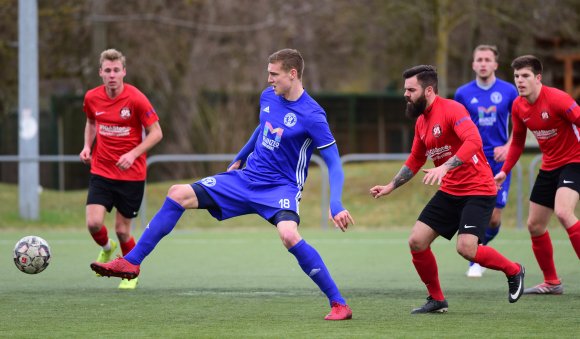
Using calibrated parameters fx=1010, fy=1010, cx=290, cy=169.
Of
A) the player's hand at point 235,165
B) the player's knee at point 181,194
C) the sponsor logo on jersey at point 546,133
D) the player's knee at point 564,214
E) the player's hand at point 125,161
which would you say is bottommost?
the player's knee at point 564,214

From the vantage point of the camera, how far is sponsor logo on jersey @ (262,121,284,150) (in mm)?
7691

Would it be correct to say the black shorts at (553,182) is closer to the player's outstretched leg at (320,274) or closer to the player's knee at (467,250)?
the player's knee at (467,250)

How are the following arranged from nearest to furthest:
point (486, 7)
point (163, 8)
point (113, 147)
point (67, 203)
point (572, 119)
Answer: point (572, 119) < point (113, 147) < point (67, 203) < point (486, 7) < point (163, 8)

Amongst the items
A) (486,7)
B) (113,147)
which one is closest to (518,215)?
(486,7)

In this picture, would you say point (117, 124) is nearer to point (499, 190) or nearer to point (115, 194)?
point (115, 194)

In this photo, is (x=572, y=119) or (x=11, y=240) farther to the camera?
(x=11, y=240)

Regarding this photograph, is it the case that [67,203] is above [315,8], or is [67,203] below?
below

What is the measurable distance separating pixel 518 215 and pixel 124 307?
1067cm

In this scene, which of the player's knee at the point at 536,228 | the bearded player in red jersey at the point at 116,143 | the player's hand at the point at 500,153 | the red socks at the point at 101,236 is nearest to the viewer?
the player's knee at the point at 536,228

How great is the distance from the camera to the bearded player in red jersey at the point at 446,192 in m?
7.82

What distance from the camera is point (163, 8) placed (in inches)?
997

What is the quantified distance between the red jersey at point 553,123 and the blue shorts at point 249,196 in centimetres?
245

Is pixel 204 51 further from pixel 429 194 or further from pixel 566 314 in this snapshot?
pixel 566 314

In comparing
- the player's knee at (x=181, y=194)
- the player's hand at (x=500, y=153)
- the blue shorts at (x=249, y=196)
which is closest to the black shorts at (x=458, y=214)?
the blue shorts at (x=249, y=196)
